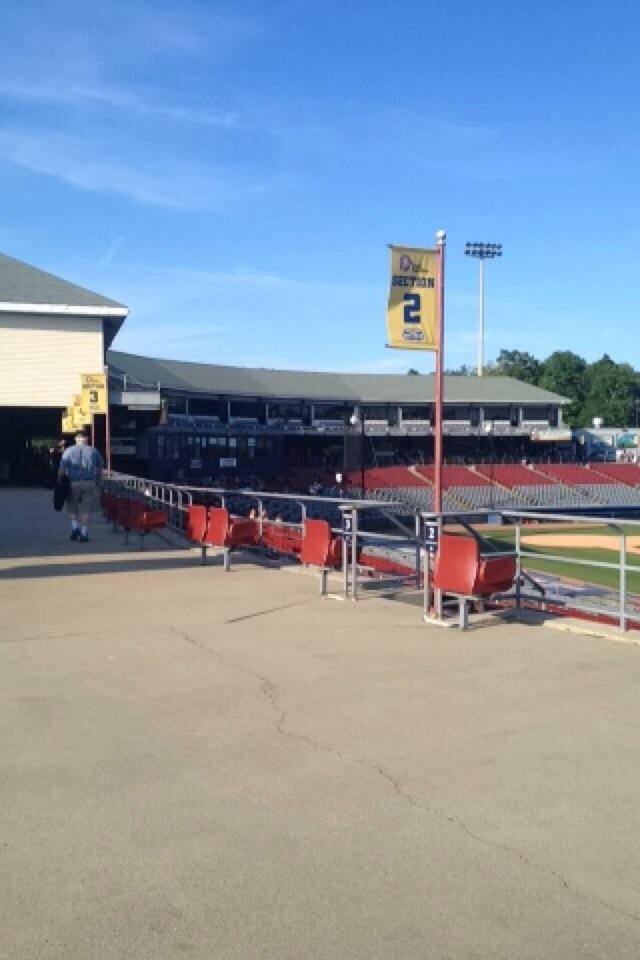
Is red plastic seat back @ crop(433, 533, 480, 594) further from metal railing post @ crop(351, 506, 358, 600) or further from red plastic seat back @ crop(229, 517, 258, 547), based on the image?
red plastic seat back @ crop(229, 517, 258, 547)

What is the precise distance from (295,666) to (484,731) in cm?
225

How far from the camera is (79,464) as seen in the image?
17969 millimetres

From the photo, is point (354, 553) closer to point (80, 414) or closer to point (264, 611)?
point (264, 611)

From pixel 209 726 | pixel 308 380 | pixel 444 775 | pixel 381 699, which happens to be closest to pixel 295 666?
pixel 381 699

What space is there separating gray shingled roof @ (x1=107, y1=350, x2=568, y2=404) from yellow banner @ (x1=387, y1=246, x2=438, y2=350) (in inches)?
1909

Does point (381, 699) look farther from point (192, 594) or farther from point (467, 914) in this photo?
point (192, 594)

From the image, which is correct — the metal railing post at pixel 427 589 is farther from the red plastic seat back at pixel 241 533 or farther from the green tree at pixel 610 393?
the green tree at pixel 610 393

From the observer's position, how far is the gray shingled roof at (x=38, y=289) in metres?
43.0

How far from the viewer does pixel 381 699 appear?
23.4 feet

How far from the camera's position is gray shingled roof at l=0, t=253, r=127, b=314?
141 feet

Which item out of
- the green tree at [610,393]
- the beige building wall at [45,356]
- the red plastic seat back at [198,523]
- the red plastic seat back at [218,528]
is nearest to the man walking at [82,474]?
the red plastic seat back at [198,523]

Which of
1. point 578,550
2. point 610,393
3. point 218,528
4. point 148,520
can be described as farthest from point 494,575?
point 610,393

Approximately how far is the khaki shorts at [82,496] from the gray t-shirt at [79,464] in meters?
0.09

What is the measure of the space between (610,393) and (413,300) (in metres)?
117
